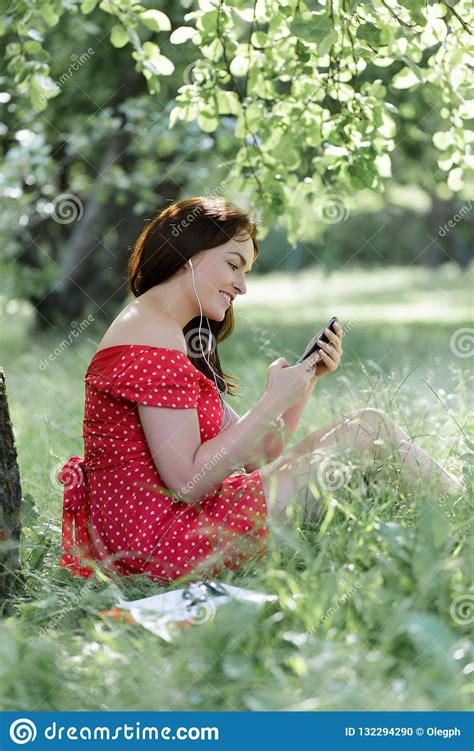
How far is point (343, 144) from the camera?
13.6 feet

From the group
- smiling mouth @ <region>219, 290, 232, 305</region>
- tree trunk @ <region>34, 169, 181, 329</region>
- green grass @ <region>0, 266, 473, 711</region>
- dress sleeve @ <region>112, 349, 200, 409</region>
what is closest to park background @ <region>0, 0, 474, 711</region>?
green grass @ <region>0, 266, 473, 711</region>

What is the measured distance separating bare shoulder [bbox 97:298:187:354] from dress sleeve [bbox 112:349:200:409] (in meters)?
0.04

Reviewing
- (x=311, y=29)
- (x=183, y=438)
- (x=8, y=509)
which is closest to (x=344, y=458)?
(x=183, y=438)

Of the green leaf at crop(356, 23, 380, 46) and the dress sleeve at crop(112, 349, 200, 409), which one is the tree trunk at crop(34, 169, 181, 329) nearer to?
the green leaf at crop(356, 23, 380, 46)

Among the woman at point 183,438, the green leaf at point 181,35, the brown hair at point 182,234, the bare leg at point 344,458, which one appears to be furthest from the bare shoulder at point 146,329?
the green leaf at point 181,35

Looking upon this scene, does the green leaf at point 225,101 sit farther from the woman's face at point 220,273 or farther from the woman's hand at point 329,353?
the woman's hand at point 329,353

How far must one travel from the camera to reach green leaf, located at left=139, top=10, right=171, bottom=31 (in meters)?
3.87

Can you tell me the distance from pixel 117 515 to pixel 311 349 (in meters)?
0.82

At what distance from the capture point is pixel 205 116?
167 inches

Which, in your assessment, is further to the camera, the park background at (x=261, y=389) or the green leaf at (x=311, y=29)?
the green leaf at (x=311, y=29)

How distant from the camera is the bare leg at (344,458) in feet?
A: 10.4

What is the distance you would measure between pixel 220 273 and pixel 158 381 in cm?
46

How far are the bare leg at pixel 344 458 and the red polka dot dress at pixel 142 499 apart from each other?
8 centimetres

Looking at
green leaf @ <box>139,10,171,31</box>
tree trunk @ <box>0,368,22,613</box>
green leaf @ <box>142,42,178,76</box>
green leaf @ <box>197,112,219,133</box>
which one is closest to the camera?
tree trunk @ <box>0,368,22,613</box>
